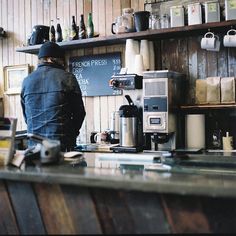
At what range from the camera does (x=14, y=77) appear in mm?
4680

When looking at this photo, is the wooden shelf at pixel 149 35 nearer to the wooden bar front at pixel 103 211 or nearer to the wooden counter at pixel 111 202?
the wooden counter at pixel 111 202

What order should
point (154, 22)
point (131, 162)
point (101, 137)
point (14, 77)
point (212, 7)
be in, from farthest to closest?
point (14, 77) → point (101, 137) → point (154, 22) → point (212, 7) → point (131, 162)

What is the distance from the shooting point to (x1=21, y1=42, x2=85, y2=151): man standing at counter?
3080 millimetres

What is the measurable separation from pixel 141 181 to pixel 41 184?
469mm

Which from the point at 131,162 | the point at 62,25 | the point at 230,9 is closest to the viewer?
the point at 131,162

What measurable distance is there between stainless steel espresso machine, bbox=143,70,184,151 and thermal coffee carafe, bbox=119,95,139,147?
11 cm

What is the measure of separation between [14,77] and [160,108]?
221cm

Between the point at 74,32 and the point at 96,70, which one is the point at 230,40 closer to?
the point at 96,70

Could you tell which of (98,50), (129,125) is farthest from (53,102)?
(98,50)

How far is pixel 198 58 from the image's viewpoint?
362 cm

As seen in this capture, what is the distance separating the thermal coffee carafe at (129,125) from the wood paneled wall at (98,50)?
0.21 metres

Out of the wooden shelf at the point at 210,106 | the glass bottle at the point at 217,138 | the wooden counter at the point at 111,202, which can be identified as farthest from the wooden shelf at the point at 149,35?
the wooden counter at the point at 111,202

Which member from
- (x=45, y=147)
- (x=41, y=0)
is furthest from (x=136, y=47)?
(x=45, y=147)

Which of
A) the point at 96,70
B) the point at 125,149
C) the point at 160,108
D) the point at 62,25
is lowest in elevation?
the point at 125,149
